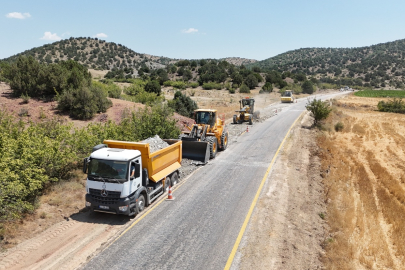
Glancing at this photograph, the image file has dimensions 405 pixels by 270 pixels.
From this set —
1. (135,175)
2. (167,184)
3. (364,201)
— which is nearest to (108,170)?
(135,175)

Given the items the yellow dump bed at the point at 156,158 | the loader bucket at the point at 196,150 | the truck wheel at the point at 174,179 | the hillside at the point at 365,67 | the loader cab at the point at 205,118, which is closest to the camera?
the yellow dump bed at the point at 156,158

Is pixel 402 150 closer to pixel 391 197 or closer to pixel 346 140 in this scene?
pixel 346 140

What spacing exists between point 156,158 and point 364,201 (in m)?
10.2

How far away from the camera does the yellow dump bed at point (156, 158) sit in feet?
37.3

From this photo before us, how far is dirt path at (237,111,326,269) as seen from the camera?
334 inches

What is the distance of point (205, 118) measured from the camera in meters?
19.5

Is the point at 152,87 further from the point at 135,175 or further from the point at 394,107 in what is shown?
the point at 394,107

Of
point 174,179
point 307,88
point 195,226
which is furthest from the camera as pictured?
point 307,88

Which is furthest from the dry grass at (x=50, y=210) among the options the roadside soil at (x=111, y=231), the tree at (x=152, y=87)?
the tree at (x=152, y=87)

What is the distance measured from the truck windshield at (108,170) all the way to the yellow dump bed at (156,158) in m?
1.32

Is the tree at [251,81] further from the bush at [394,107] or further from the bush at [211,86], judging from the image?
the bush at [394,107]

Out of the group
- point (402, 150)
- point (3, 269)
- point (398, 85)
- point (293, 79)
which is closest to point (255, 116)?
point (402, 150)

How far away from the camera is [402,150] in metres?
25.0

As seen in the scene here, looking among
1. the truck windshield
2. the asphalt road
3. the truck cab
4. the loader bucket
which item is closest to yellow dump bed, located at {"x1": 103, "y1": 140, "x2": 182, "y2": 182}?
the truck cab
